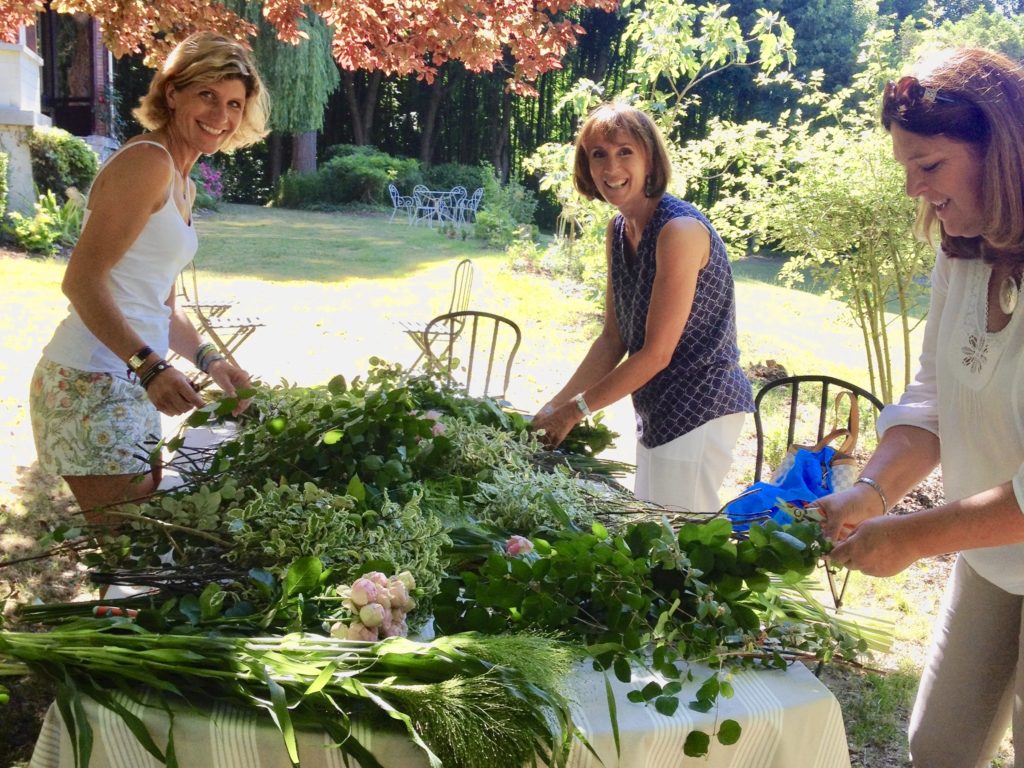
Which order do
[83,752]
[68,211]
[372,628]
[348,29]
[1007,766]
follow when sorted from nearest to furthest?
[83,752] → [372,628] → [1007,766] → [348,29] → [68,211]

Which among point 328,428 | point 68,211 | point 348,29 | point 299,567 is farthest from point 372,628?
point 68,211

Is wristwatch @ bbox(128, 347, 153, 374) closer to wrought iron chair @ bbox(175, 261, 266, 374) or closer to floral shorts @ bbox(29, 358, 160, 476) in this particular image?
floral shorts @ bbox(29, 358, 160, 476)

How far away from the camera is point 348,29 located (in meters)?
4.59

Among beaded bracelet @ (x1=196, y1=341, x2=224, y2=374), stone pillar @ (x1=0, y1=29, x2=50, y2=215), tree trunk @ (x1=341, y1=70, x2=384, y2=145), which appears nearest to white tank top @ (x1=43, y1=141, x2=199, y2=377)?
beaded bracelet @ (x1=196, y1=341, x2=224, y2=374)

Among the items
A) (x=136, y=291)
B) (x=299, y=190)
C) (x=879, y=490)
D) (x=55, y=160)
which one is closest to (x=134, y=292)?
(x=136, y=291)

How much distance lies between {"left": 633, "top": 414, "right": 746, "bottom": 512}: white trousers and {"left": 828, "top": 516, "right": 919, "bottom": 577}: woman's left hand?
1086 mm

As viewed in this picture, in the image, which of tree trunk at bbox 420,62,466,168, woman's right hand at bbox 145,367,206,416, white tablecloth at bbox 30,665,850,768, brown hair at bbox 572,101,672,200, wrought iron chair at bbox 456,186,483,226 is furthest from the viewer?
tree trunk at bbox 420,62,466,168

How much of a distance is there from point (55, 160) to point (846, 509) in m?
12.6

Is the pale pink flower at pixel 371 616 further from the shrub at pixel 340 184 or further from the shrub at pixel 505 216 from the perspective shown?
the shrub at pixel 340 184

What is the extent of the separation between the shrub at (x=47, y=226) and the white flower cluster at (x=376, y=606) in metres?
10.7

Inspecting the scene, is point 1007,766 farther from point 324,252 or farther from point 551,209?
point 551,209

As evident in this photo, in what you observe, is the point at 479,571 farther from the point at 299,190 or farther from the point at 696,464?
the point at 299,190

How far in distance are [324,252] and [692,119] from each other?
13.7 metres

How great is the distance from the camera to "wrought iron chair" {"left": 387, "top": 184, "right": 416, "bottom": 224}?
1943 cm
